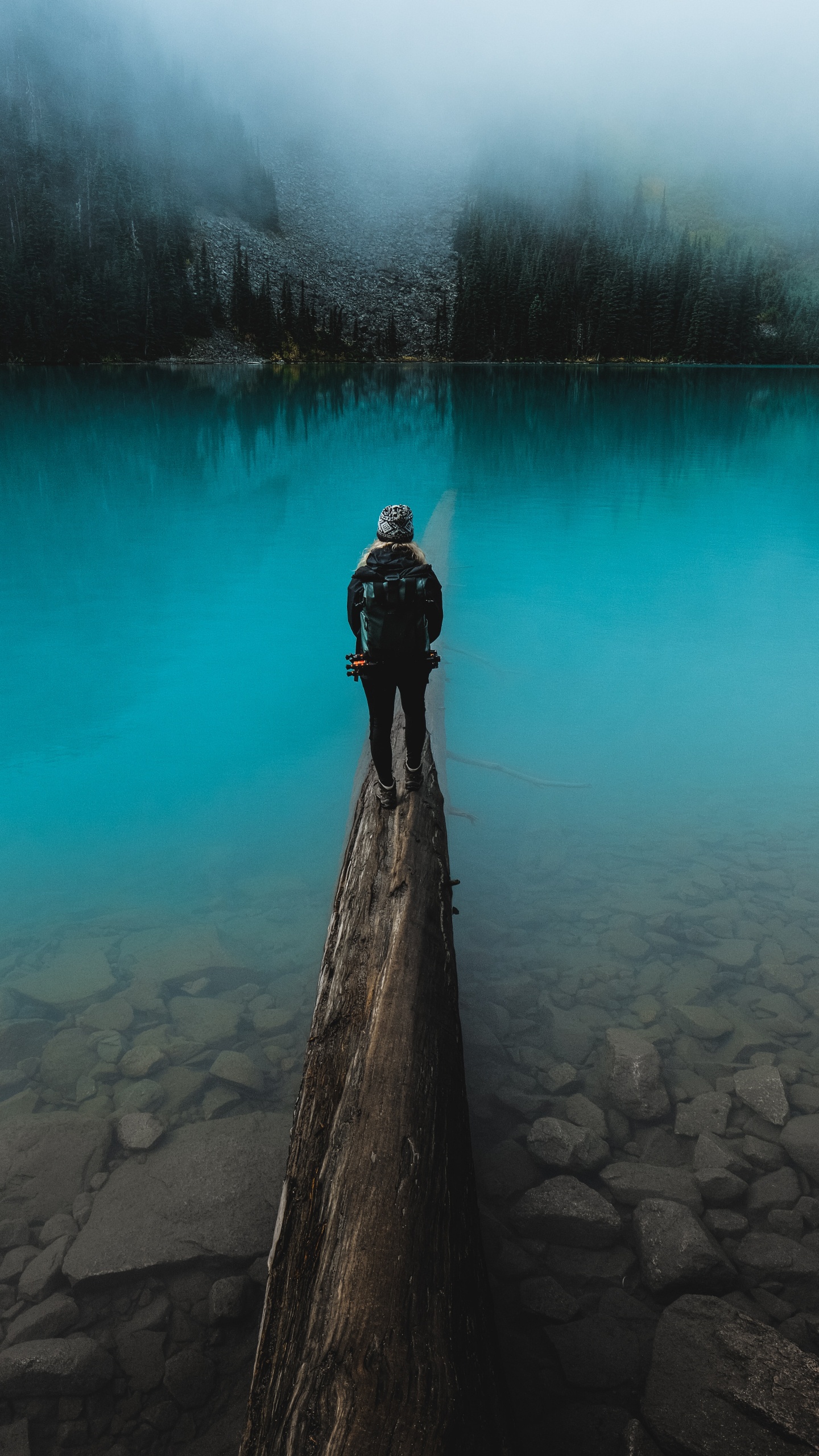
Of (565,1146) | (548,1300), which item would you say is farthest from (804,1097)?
(548,1300)

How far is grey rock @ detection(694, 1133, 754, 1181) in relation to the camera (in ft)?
15.3

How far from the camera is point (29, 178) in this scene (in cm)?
15150

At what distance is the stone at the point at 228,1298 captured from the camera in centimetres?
402

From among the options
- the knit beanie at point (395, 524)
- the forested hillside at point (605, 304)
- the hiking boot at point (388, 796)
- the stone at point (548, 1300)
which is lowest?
the stone at point (548, 1300)

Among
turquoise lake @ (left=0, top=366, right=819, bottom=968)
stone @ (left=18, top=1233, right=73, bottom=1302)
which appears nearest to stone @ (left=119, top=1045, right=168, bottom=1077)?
stone @ (left=18, top=1233, right=73, bottom=1302)

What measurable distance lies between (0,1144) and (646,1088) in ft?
13.2

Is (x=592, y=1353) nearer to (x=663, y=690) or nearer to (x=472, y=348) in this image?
(x=663, y=690)

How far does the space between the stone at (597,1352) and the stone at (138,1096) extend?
9.17ft

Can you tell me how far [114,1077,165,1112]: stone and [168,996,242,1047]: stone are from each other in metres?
0.48

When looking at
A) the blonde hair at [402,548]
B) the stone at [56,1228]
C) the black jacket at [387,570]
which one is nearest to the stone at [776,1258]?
the stone at [56,1228]

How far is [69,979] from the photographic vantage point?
21.4 ft

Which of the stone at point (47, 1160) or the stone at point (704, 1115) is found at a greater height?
the stone at point (704, 1115)

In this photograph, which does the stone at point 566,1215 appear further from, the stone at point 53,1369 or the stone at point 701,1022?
the stone at point 53,1369

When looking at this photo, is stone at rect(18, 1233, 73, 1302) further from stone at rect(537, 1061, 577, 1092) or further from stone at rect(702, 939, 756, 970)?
stone at rect(702, 939, 756, 970)
